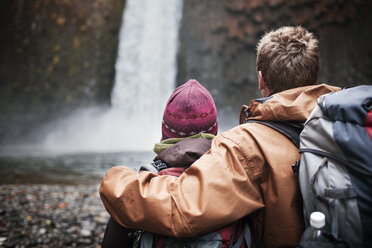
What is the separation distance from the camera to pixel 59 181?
6.48 metres

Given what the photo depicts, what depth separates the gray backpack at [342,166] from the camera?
3.09 ft

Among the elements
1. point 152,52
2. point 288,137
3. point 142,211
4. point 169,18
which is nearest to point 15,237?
point 142,211

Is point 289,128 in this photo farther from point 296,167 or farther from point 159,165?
point 159,165

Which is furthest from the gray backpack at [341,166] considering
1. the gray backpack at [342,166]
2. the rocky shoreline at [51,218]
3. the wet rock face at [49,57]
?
the wet rock face at [49,57]

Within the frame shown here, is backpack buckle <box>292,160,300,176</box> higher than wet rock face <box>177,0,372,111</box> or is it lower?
lower

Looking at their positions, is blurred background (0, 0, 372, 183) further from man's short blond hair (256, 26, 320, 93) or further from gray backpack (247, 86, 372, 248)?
gray backpack (247, 86, 372, 248)

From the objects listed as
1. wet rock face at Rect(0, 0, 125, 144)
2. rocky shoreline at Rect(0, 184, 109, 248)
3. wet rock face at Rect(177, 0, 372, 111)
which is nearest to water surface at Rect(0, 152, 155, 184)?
rocky shoreline at Rect(0, 184, 109, 248)

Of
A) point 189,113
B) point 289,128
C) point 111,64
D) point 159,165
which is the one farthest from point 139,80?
point 289,128

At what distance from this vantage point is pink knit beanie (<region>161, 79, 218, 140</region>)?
4.72 ft

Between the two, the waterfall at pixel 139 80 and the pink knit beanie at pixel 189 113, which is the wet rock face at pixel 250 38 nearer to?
the waterfall at pixel 139 80

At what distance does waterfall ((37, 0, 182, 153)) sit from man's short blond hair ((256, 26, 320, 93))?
42.5 feet

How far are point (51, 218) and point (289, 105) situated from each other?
3622 millimetres

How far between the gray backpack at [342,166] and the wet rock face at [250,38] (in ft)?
40.0

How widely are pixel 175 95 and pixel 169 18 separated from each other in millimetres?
14232
